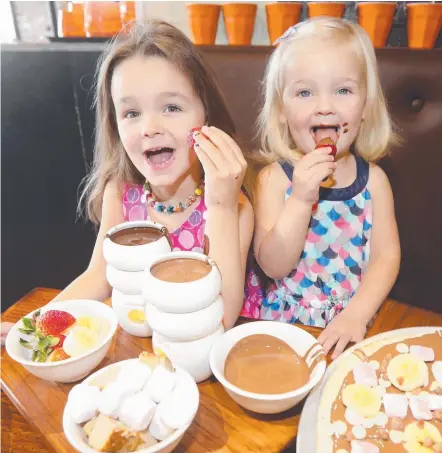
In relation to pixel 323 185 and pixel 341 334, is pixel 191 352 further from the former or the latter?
pixel 323 185

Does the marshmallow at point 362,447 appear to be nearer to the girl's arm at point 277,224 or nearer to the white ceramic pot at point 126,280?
the white ceramic pot at point 126,280

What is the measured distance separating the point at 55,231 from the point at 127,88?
1214mm

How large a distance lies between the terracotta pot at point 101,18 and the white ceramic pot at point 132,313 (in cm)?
147

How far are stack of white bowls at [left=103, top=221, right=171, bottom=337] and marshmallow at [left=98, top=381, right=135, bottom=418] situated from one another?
0.20 meters

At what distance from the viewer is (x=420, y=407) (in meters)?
0.81

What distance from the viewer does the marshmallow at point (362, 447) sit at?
2.40ft

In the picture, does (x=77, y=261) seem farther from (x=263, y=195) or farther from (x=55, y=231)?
(x=263, y=195)

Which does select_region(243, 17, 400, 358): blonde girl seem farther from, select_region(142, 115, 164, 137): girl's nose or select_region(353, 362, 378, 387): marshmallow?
select_region(142, 115, 164, 137): girl's nose

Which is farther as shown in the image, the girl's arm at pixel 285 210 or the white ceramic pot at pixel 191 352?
the girl's arm at pixel 285 210

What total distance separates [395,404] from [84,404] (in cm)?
52

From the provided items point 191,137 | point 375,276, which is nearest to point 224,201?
point 191,137

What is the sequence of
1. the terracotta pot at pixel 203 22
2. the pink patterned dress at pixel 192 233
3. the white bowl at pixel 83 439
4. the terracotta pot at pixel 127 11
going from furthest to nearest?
the terracotta pot at pixel 127 11
the terracotta pot at pixel 203 22
the pink patterned dress at pixel 192 233
the white bowl at pixel 83 439

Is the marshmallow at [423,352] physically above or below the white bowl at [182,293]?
below

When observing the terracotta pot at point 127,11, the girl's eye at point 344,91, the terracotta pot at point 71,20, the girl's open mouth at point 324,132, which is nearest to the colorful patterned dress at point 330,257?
the girl's open mouth at point 324,132
